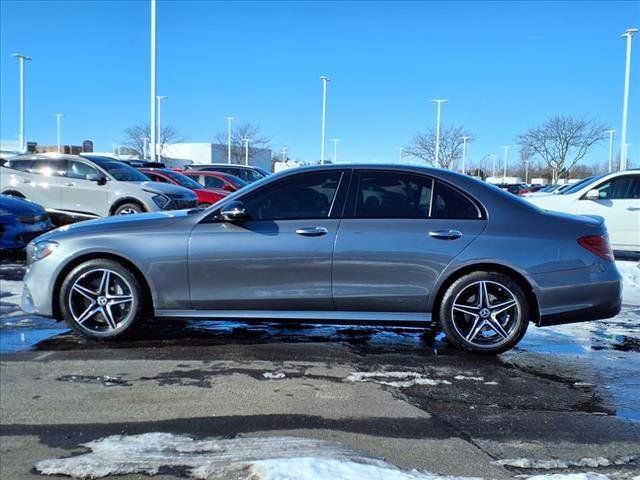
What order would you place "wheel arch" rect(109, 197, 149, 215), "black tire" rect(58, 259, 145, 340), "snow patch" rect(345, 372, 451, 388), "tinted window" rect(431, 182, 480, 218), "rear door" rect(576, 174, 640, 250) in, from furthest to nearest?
"wheel arch" rect(109, 197, 149, 215) < "rear door" rect(576, 174, 640, 250) < "black tire" rect(58, 259, 145, 340) < "tinted window" rect(431, 182, 480, 218) < "snow patch" rect(345, 372, 451, 388)

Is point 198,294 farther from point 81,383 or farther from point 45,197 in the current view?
point 45,197

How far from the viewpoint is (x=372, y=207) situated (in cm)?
504

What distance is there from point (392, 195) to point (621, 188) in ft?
26.8

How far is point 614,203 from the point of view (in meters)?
11.3

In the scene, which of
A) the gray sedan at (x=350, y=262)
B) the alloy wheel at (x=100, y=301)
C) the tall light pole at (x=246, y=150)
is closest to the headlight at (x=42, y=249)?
the gray sedan at (x=350, y=262)

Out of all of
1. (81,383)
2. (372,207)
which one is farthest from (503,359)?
(81,383)

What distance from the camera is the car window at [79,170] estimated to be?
40.0 feet

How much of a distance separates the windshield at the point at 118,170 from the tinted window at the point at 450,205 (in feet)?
28.7

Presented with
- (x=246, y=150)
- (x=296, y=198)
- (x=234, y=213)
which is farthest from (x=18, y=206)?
(x=246, y=150)

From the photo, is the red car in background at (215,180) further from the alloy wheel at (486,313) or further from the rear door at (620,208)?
the alloy wheel at (486,313)

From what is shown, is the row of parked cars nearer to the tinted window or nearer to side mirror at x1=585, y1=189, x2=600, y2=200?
the tinted window

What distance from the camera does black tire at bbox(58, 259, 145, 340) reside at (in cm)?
511

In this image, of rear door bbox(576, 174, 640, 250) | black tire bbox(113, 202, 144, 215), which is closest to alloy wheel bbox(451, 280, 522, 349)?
rear door bbox(576, 174, 640, 250)

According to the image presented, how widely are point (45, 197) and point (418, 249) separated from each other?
987cm
